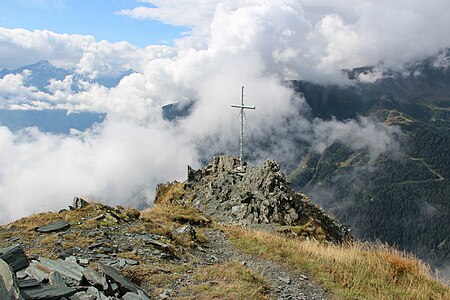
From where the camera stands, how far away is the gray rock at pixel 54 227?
1961cm

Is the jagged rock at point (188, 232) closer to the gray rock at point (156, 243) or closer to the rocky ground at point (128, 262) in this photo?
the rocky ground at point (128, 262)

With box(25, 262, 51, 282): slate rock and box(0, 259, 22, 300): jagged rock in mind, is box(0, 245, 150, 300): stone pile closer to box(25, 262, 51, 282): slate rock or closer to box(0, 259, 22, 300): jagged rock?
box(25, 262, 51, 282): slate rock

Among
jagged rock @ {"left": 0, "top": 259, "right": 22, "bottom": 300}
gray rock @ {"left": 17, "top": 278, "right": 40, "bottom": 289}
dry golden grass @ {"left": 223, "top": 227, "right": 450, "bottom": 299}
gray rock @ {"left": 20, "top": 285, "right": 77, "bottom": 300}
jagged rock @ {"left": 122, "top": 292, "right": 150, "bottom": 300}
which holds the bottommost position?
dry golden grass @ {"left": 223, "top": 227, "right": 450, "bottom": 299}

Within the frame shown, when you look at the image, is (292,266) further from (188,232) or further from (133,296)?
(133,296)

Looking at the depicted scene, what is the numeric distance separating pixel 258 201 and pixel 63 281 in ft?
100

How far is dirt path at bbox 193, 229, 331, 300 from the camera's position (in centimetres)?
1432

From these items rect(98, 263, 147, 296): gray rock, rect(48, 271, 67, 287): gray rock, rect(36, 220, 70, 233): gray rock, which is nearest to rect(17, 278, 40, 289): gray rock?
rect(48, 271, 67, 287): gray rock

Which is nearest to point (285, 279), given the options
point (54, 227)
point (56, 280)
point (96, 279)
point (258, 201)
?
point (96, 279)

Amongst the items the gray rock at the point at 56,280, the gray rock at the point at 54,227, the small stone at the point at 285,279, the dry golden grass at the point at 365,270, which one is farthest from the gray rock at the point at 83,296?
the gray rock at the point at 54,227

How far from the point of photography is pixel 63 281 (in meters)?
11.3

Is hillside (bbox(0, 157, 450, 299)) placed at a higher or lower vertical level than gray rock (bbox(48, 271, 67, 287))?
lower

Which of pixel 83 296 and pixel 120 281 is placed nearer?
pixel 83 296

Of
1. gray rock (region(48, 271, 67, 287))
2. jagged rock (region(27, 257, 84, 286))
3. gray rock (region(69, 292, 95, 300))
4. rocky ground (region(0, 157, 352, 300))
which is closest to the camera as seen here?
gray rock (region(69, 292, 95, 300))

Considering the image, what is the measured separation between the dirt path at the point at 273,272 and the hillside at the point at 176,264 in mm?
41
